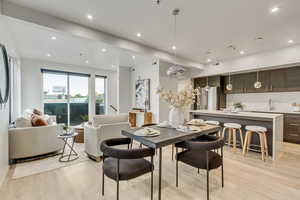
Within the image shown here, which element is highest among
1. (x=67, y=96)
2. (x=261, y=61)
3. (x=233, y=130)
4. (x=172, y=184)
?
(x=261, y=61)

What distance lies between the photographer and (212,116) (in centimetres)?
441

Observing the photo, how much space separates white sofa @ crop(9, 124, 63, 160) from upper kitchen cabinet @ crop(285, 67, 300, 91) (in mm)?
6741

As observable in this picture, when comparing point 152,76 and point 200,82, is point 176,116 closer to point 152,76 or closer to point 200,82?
point 152,76

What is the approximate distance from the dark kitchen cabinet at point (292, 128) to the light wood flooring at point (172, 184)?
6.53ft

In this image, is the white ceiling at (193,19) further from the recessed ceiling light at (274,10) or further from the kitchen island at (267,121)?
the kitchen island at (267,121)

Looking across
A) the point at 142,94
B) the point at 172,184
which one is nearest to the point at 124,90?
the point at 142,94

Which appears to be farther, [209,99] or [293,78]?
[209,99]

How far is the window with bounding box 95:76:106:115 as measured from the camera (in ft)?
24.7

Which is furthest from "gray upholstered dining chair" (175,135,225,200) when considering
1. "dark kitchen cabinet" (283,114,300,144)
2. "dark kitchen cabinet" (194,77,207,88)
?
"dark kitchen cabinet" (194,77,207,88)

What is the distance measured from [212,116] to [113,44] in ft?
11.1

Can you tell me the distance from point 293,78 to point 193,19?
13.4ft

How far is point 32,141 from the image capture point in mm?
3072

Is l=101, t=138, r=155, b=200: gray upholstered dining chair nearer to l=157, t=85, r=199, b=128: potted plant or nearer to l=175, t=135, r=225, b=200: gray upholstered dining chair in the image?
l=175, t=135, r=225, b=200: gray upholstered dining chair

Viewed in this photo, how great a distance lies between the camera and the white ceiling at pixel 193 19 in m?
2.44
